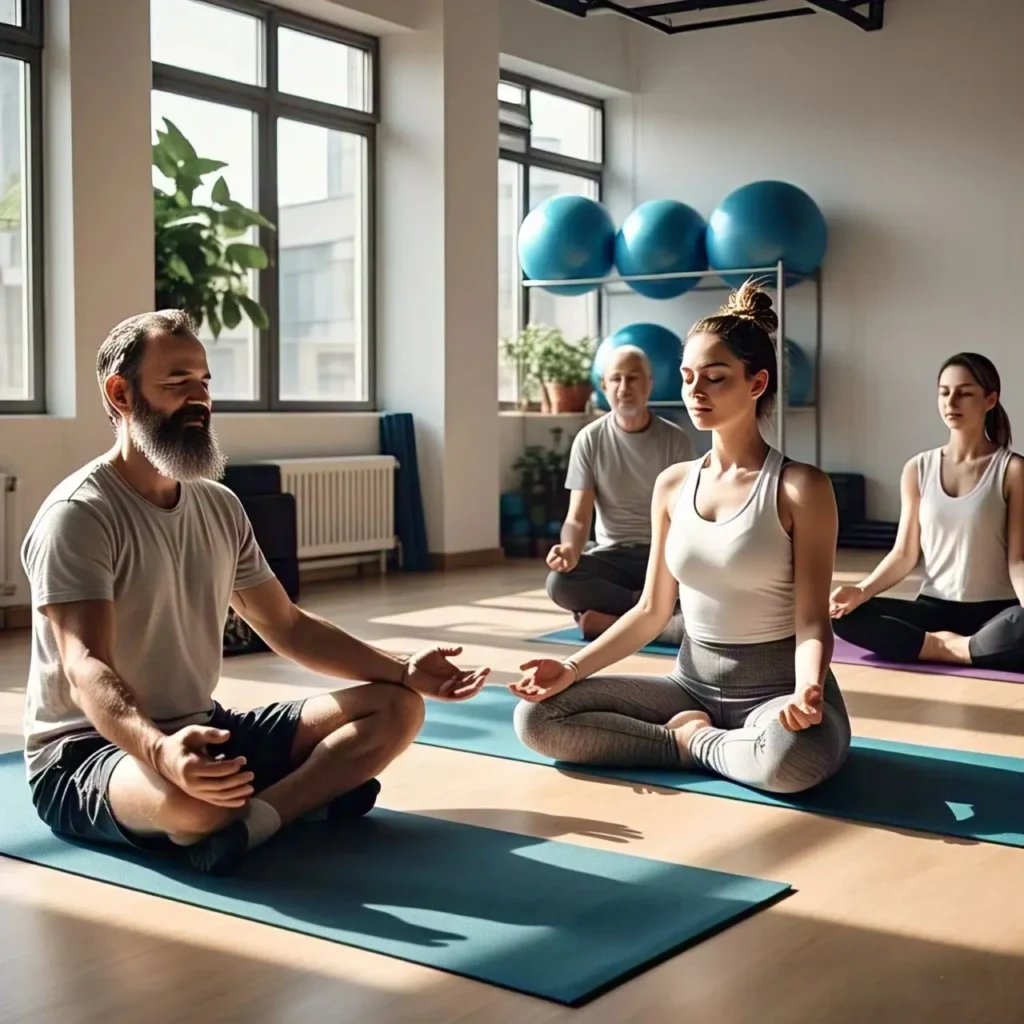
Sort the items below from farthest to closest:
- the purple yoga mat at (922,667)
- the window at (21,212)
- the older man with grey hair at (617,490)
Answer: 1. the window at (21,212)
2. the older man with grey hair at (617,490)
3. the purple yoga mat at (922,667)

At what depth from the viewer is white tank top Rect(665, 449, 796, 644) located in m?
3.14

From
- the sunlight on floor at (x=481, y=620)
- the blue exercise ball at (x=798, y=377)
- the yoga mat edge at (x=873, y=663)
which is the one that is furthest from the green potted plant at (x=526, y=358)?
the yoga mat edge at (x=873, y=663)

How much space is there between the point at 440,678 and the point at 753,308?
1067 mm

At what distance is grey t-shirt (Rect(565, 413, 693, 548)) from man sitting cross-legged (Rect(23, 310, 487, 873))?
241 centimetres

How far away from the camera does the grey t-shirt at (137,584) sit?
8.15ft

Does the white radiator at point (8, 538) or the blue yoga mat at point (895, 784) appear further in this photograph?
the white radiator at point (8, 538)

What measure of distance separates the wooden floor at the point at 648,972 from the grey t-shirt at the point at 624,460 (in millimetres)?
1862

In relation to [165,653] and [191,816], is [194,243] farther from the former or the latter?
[191,816]

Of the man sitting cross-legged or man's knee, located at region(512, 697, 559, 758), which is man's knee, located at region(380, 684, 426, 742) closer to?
the man sitting cross-legged

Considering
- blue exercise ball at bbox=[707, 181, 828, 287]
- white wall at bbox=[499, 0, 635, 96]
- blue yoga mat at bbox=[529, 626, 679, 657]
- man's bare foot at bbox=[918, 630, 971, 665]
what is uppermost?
white wall at bbox=[499, 0, 635, 96]

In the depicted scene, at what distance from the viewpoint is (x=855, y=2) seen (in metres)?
Answer: 8.05

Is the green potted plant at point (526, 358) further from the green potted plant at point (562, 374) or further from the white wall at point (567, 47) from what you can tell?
the white wall at point (567, 47)

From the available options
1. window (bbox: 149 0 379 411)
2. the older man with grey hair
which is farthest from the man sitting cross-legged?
window (bbox: 149 0 379 411)

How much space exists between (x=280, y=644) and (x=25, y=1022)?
95 cm
